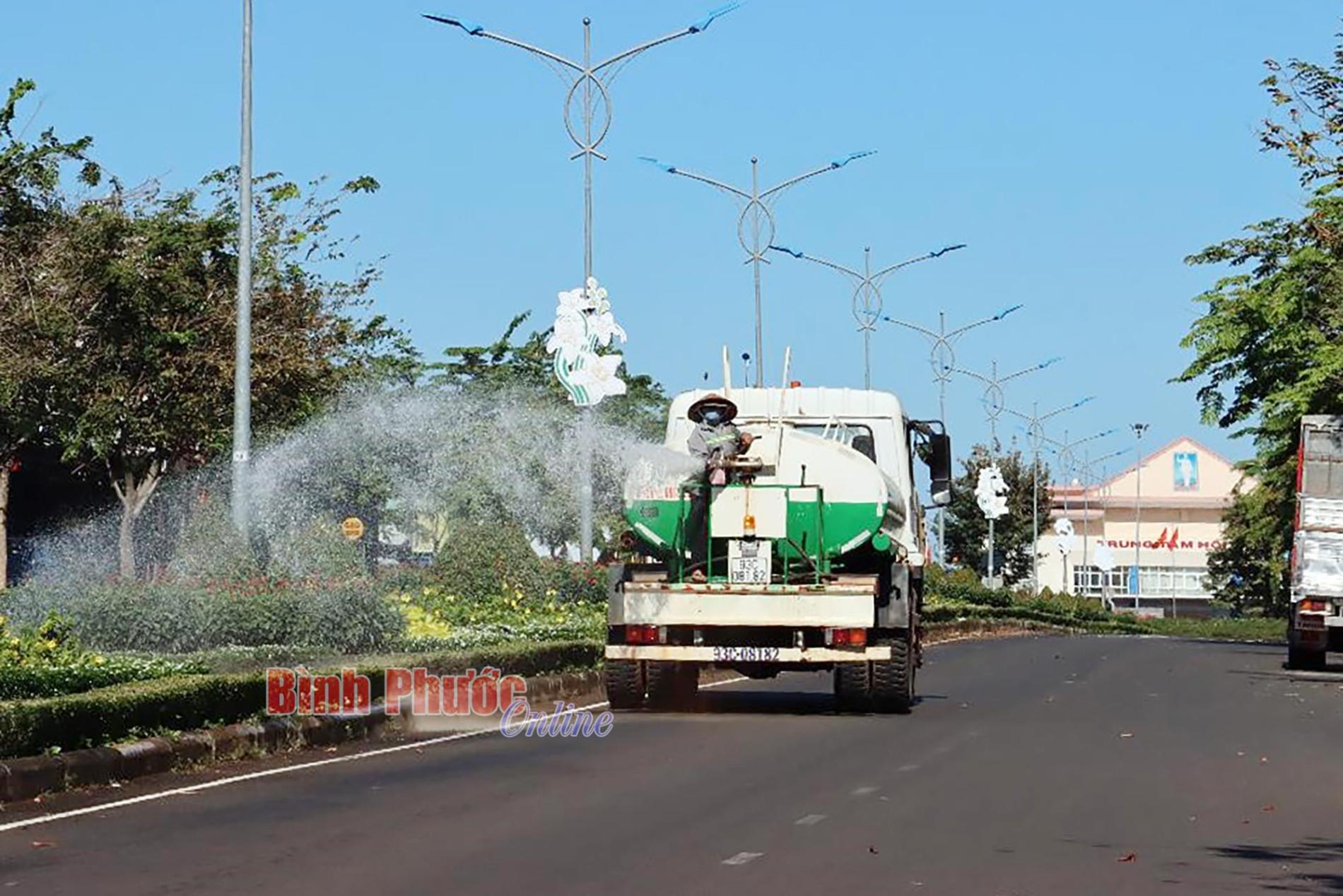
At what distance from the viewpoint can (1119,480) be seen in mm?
148625

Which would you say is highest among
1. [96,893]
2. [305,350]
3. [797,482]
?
[305,350]

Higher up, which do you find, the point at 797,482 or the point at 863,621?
the point at 797,482

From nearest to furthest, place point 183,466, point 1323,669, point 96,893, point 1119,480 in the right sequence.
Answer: point 96,893
point 1323,669
point 183,466
point 1119,480

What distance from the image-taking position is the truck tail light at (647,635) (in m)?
21.4

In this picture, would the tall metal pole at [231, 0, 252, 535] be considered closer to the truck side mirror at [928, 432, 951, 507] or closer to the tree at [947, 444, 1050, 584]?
the truck side mirror at [928, 432, 951, 507]

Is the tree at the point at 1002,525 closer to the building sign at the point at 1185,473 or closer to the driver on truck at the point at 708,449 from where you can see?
the building sign at the point at 1185,473

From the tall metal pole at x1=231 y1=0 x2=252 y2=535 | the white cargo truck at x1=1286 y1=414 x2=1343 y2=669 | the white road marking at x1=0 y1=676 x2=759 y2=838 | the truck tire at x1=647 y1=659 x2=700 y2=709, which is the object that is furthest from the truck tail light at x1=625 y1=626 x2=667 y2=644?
the white cargo truck at x1=1286 y1=414 x2=1343 y2=669

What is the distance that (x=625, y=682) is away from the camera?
22.2 meters

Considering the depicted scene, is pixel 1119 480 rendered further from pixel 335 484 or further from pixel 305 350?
pixel 305 350

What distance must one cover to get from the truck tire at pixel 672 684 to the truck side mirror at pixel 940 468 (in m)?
3.21

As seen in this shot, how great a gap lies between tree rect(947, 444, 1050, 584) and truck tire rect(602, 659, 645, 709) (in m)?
69.3

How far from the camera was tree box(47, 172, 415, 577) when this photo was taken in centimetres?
3756

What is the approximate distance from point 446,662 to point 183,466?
79.2 ft

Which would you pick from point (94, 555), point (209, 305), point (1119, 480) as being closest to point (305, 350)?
point (209, 305)
